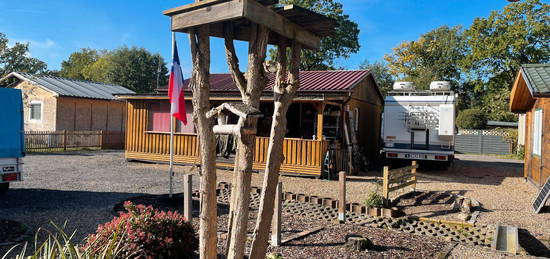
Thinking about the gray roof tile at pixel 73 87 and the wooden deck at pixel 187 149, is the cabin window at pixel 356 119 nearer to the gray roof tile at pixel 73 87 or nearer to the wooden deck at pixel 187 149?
the wooden deck at pixel 187 149

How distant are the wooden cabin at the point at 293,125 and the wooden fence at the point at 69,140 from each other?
801cm

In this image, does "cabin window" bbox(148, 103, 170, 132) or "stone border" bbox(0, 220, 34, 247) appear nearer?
"stone border" bbox(0, 220, 34, 247)

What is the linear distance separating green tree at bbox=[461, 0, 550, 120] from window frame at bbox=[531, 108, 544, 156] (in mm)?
23833

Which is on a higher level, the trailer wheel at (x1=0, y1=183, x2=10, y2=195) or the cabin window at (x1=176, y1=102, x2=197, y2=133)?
the cabin window at (x1=176, y1=102, x2=197, y2=133)

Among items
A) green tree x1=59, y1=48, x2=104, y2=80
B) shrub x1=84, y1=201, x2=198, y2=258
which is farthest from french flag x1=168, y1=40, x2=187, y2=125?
green tree x1=59, y1=48, x2=104, y2=80

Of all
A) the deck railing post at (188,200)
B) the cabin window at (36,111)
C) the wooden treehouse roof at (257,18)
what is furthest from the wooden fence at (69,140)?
the wooden treehouse roof at (257,18)

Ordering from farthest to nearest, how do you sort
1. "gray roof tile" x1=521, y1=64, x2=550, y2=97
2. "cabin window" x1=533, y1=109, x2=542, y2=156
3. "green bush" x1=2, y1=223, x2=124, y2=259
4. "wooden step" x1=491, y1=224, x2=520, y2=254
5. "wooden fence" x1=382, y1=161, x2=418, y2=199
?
"cabin window" x1=533, y1=109, x2=542, y2=156 < "gray roof tile" x1=521, y1=64, x2=550, y2=97 < "wooden fence" x1=382, y1=161, x2=418, y2=199 < "wooden step" x1=491, y1=224, x2=520, y2=254 < "green bush" x1=2, y1=223, x2=124, y2=259

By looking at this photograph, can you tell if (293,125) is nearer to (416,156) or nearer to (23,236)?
(416,156)

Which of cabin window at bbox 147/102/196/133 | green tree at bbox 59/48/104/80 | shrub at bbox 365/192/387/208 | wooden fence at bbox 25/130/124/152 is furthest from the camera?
green tree at bbox 59/48/104/80

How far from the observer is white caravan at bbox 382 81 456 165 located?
1412cm

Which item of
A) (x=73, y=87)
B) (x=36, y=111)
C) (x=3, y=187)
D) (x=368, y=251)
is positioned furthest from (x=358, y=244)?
(x=73, y=87)

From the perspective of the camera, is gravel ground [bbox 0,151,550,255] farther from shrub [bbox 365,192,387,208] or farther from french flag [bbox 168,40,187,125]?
french flag [bbox 168,40,187,125]

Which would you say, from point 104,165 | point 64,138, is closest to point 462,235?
point 104,165

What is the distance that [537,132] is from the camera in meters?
12.5
